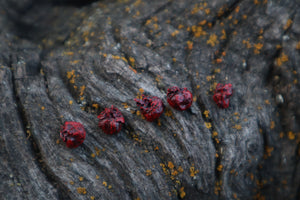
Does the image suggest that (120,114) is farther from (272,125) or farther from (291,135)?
(291,135)

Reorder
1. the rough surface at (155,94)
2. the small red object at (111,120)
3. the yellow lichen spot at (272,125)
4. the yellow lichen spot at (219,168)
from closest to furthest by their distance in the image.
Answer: the rough surface at (155,94), the small red object at (111,120), the yellow lichen spot at (219,168), the yellow lichen spot at (272,125)

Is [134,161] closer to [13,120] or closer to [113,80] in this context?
[113,80]

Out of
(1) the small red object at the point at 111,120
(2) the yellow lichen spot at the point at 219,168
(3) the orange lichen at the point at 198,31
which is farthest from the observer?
(3) the orange lichen at the point at 198,31

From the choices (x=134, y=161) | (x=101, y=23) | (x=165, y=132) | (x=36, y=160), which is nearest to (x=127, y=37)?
(x=101, y=23)

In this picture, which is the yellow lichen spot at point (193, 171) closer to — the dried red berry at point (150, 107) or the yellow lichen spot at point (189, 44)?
the dried red berry at point (150, 107)

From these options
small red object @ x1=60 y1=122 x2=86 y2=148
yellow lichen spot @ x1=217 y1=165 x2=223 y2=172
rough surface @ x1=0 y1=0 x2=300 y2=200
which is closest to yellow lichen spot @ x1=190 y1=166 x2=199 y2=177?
rough surface @ x1=0 y1=0 x2=300 y2=200

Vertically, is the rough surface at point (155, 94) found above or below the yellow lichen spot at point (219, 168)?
above

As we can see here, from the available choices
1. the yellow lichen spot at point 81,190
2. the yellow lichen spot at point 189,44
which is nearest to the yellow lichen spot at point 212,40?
the yellow lichen spot at point 189,44
